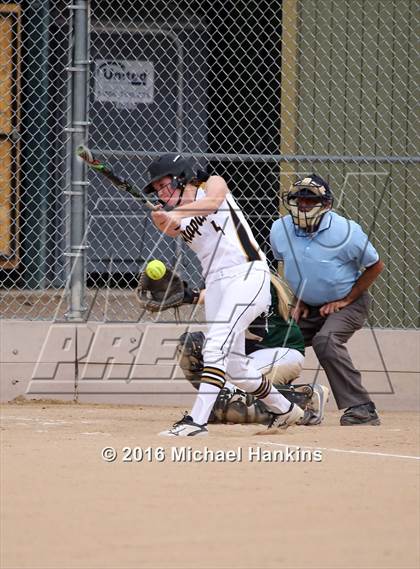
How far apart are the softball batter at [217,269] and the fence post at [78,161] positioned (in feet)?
5.40

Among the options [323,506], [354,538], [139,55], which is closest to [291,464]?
[323,506]

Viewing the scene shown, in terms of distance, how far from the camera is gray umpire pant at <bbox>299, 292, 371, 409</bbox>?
8.48m

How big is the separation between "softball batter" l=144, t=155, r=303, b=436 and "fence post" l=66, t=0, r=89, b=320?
1.64m

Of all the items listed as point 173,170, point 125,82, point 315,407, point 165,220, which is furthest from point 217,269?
point 125,82

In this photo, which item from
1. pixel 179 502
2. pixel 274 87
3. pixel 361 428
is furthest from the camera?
pixel 274 87

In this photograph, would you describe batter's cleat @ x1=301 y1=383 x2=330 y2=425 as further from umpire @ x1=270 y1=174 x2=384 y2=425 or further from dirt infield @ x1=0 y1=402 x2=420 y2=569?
dirt infield @ x1=0 y1=402 x2=420 y2=569

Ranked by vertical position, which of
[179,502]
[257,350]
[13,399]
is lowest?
[13,399]

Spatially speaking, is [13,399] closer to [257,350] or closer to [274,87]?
[257,350]

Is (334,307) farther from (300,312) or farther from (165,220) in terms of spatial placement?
(165,220)

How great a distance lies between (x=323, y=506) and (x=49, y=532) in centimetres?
127

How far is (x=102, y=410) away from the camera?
921 centimetres

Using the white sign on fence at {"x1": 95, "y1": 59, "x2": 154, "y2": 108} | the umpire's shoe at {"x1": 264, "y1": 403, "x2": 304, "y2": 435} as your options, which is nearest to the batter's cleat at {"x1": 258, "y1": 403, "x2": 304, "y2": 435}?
the umpire's shoe at {"x1": 264, "y1": 403, "x2": 304, "y2": 435}

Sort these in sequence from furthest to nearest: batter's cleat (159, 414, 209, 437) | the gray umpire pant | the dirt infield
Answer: the gray umpire pant, batter's cleat (159, 414, 209, 437), the dirt infield

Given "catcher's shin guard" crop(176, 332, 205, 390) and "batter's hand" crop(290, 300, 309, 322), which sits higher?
"batter's hand" crop(290, 300, 309, 322)
